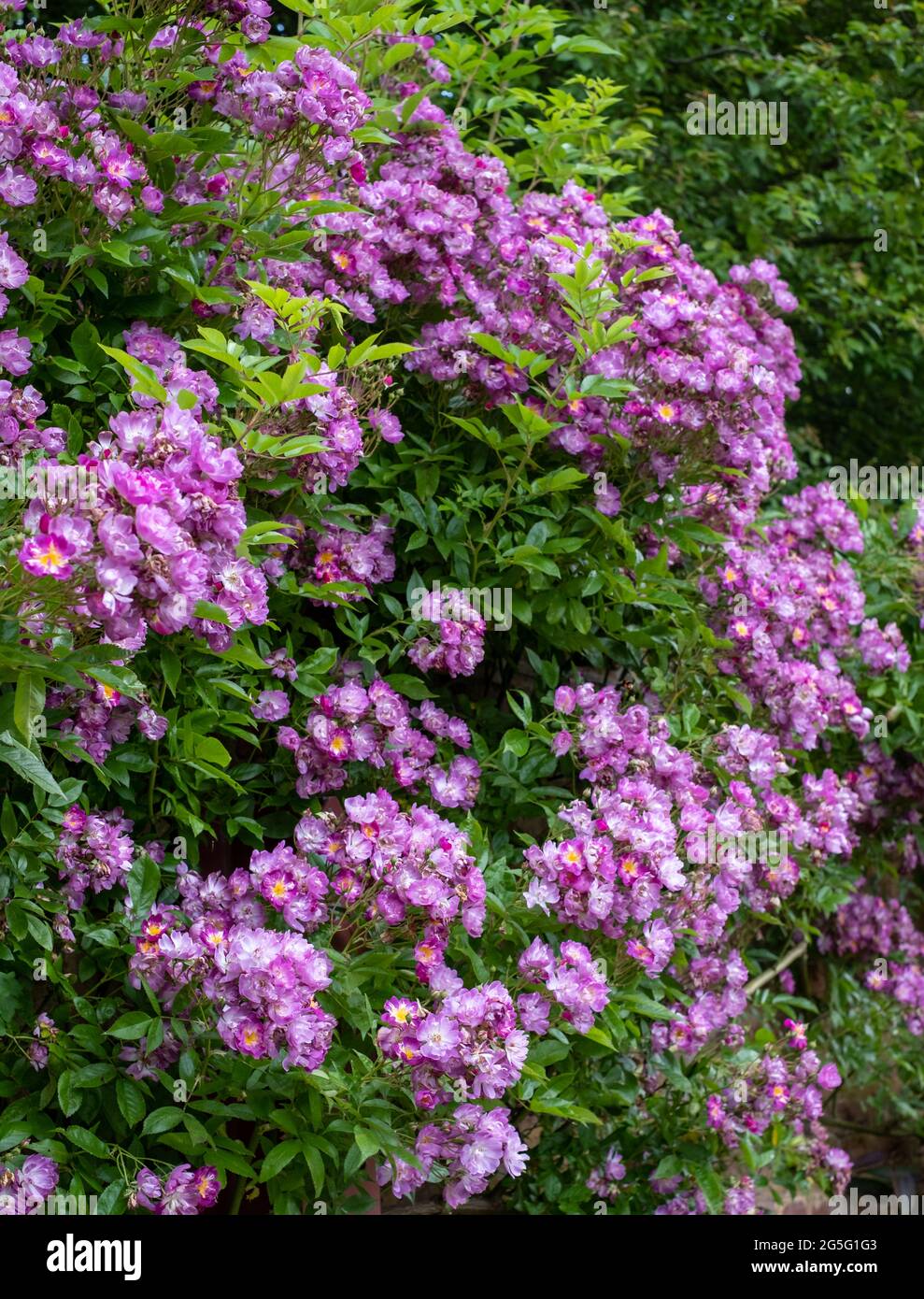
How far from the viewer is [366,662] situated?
2525 mm

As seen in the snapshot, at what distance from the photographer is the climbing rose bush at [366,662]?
1960mm

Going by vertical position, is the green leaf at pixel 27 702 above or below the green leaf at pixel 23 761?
above

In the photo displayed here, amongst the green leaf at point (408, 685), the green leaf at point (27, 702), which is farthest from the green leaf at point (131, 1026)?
the green leaf at point (408, 685)

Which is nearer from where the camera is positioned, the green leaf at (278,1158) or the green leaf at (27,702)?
the green leaf at (27,702)

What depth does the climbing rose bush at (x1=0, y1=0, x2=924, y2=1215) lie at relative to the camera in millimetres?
1960

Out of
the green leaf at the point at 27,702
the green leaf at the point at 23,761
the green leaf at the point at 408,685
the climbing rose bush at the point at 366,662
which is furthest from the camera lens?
the green leaf at the point at 408,685

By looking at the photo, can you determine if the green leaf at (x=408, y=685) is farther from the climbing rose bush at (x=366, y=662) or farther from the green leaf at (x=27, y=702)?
the green leaf at (x=27, y=702)

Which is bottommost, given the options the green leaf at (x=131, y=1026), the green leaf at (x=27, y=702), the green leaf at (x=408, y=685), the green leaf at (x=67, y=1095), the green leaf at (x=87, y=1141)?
the green leaf at (x=87, y=1141)

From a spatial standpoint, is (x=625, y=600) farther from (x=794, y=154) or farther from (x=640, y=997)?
(x=794, y=154)

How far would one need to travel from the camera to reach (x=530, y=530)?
8.65 ft

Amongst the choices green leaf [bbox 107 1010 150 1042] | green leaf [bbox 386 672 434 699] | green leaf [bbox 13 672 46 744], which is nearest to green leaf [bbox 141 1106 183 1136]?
green leaf [bbox 107 1010 150 1042]

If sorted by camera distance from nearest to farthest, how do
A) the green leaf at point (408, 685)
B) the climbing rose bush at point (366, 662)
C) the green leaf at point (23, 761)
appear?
the green leaf at point (23, 761)
the climbing rose bush at point (366, 662)
the green leaf at point (408, 685)

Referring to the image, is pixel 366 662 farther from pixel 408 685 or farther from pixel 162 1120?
pixel 162 1120

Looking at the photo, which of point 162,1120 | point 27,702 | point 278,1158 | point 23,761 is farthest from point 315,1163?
Answer: point 27,702
